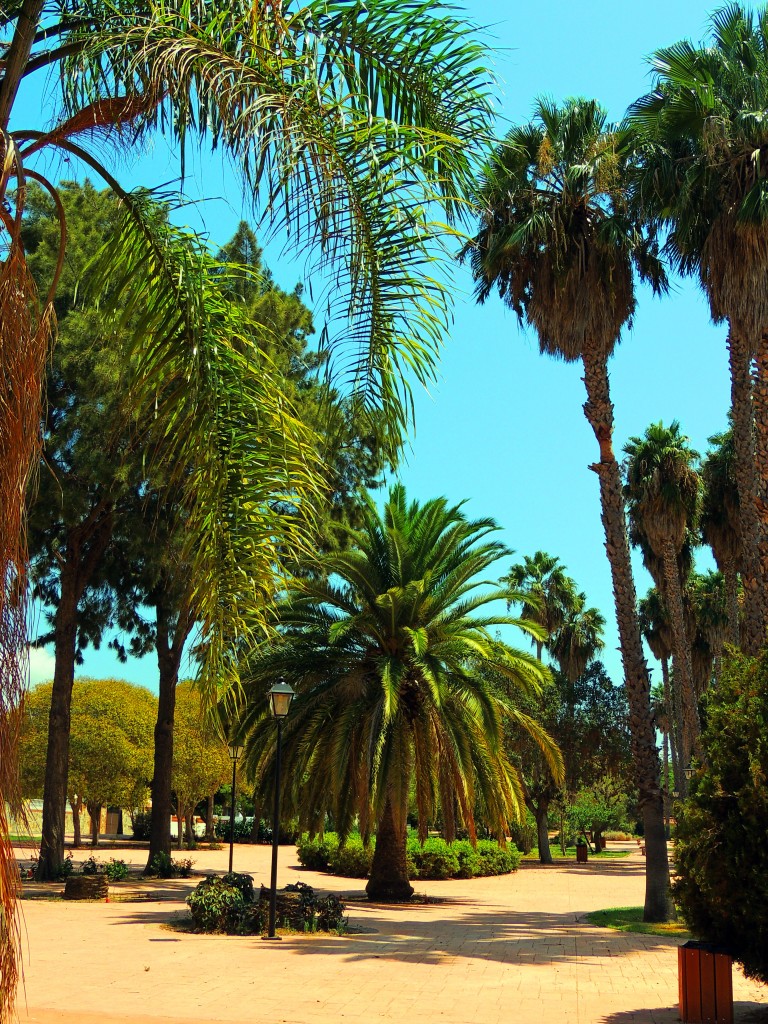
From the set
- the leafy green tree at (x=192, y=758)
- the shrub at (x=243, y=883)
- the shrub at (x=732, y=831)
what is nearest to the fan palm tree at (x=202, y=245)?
the shrub at (x=732, y=831)

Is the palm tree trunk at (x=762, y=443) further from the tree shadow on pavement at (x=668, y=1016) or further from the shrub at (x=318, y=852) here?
the shrub at (x=318, y=852)

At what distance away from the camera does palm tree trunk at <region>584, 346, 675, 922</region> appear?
1784cm

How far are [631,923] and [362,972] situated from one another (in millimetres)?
7528

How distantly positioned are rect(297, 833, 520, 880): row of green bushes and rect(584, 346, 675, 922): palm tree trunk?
11214 mm

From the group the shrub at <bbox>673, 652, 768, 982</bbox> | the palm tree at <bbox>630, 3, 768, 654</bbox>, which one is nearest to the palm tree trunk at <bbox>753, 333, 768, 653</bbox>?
the palm tree at <bbox>630, 3, 768, 654</bbox>

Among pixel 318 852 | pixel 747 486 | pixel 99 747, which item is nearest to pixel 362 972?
pixel 747 486

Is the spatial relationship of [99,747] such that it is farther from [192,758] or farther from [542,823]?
[542,823]

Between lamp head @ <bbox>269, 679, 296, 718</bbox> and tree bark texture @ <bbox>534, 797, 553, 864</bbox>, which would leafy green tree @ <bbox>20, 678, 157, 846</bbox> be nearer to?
tree bark texture @ <bbox>534, 797, 553, 864</bbox>

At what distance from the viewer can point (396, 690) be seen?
19203mm

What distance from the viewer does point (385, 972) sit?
11.9 m

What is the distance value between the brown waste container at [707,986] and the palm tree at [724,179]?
8416mm

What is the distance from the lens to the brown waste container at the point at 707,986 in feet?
29.4

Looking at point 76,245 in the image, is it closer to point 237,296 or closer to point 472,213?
point 237,296

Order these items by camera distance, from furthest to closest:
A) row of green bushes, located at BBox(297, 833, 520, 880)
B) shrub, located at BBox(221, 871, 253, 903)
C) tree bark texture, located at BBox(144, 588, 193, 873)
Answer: row of green bushes, located at BBox(297, 833, 520, 880) → tree bark texture, located at BBox(144, 588, 193, 873) → shrub, located at BBox(221, 871, 253, 903)
